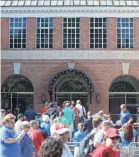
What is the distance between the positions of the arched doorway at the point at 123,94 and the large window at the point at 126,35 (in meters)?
1.98

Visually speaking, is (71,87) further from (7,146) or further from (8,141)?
(8,141)

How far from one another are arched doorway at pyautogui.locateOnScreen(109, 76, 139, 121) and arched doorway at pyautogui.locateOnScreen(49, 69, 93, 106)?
1472mm

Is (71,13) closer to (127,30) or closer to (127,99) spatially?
(127,30)

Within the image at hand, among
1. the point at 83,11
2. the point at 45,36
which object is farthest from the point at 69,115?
the point at 83,11

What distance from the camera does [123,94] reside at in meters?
29.0

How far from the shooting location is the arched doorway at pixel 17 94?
2942cm

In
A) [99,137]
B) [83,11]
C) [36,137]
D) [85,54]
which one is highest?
[83,11]

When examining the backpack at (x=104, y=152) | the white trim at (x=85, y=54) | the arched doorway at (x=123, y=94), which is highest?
the white trim at (x=85, y=54)

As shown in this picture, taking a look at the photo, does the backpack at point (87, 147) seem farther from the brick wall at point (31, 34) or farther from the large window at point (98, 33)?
the brick wall at point (31, 34)

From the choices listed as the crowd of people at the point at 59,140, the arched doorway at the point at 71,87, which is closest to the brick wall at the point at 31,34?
the arched doorway at the point at 71,87

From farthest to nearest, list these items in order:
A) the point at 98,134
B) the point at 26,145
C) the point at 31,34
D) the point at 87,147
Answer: the point at 31,34 < the point at 26,145 < the point at 98,134 < the point at 87,147

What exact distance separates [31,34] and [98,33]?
404 cm

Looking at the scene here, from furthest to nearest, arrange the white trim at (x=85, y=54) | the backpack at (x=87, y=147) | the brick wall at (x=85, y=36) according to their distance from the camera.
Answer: the brick wall at (x=85, y=36) → the white trim at (x=85, y=54) → the backpack at (x=87, y=147)

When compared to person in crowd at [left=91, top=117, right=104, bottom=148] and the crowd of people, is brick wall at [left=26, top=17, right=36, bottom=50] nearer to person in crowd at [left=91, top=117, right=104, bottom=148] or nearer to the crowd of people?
the crowd of people
